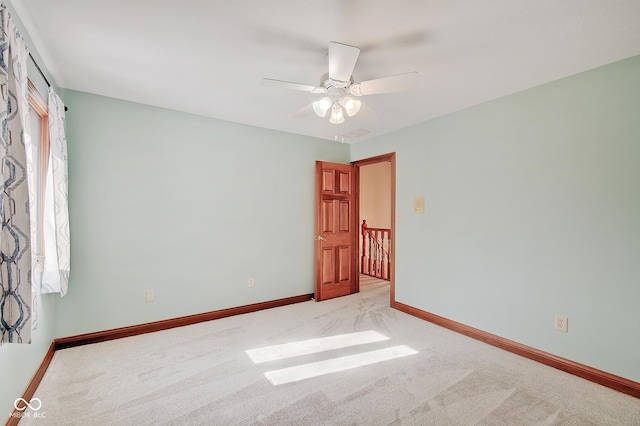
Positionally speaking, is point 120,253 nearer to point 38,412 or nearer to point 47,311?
point 47,311

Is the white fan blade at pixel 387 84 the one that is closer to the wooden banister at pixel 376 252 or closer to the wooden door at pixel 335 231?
the wooden door at pixel 335 231

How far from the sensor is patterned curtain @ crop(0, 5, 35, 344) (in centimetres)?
130

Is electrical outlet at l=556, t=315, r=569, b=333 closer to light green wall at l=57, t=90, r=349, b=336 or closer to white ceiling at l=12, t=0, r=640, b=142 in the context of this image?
white ceiling at l=12, t=0, r=640, b=142

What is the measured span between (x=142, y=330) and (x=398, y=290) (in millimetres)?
3048

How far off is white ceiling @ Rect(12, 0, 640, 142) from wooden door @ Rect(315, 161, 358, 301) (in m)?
1.64

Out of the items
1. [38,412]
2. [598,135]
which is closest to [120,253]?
[38,412]

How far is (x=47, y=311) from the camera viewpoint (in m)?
2.36

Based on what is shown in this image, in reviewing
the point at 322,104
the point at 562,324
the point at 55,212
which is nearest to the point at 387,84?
the point at 322,104

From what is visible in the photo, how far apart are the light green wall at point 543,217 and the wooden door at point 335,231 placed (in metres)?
1.22

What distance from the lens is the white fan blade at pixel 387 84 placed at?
183 centimetres

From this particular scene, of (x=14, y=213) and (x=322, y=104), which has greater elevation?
(x=322, y=104)

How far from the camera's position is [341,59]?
5.86 ft

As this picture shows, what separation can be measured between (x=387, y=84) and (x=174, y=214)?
2599mm

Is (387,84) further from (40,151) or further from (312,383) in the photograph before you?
(40,151)
